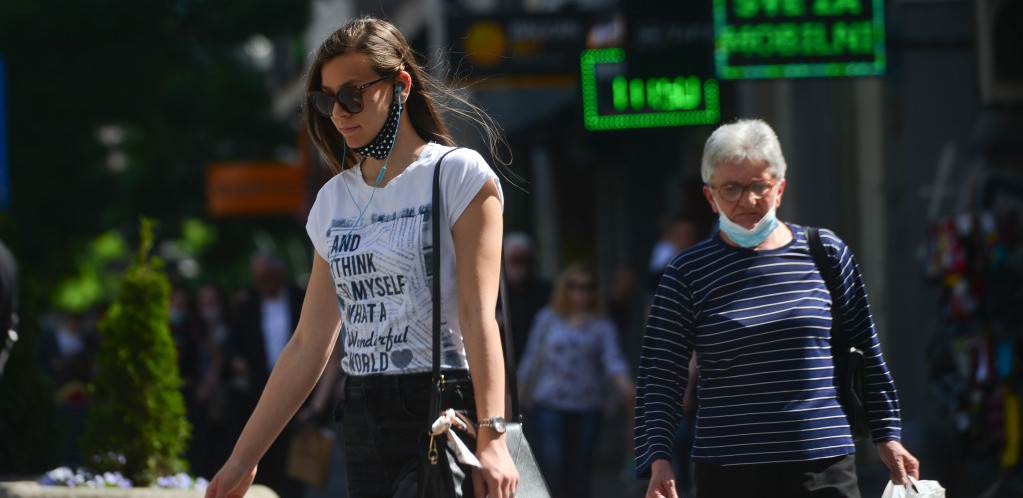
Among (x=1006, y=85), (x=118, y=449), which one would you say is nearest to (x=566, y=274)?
(x=1006, y=85)

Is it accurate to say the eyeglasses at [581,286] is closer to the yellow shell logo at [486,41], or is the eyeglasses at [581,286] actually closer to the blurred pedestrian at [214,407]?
the blurred pedestrian at [214,407]

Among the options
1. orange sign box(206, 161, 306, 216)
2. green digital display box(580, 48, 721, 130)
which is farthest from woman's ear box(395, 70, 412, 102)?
orange sign box(206, 161, 306, 216)

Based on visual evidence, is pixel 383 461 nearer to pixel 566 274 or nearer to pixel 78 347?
pixel 566 274

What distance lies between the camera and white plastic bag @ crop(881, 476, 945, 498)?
4035 millimetres

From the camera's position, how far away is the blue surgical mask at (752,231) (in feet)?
13.6

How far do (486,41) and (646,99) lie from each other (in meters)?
2.58

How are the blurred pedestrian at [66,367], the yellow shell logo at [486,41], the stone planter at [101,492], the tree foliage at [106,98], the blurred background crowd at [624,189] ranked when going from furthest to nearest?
the tree foliage at [106,98] → the yellow shell logo at [486,41] → the blurred pedestrian at [66,367] → the blurred background crowd at [624,189] → the stone planter at [101,492]

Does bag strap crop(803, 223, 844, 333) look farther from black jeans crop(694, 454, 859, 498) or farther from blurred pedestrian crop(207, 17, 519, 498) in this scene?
blurred pedestrian crop(207, 17, 519, 498)

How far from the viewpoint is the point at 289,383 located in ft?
11.9

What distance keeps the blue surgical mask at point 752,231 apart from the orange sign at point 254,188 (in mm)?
21413

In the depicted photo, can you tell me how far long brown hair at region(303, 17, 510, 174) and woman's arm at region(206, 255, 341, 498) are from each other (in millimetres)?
304

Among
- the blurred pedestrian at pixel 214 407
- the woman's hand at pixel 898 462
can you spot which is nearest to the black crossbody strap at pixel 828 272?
the woman's hand at pixel 898 462

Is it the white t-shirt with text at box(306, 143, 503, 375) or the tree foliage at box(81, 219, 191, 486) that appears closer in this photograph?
the white t-shirt with text at box(306, 143, 503, 375)

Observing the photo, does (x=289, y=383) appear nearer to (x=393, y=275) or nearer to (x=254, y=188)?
(x=393, y=275)
